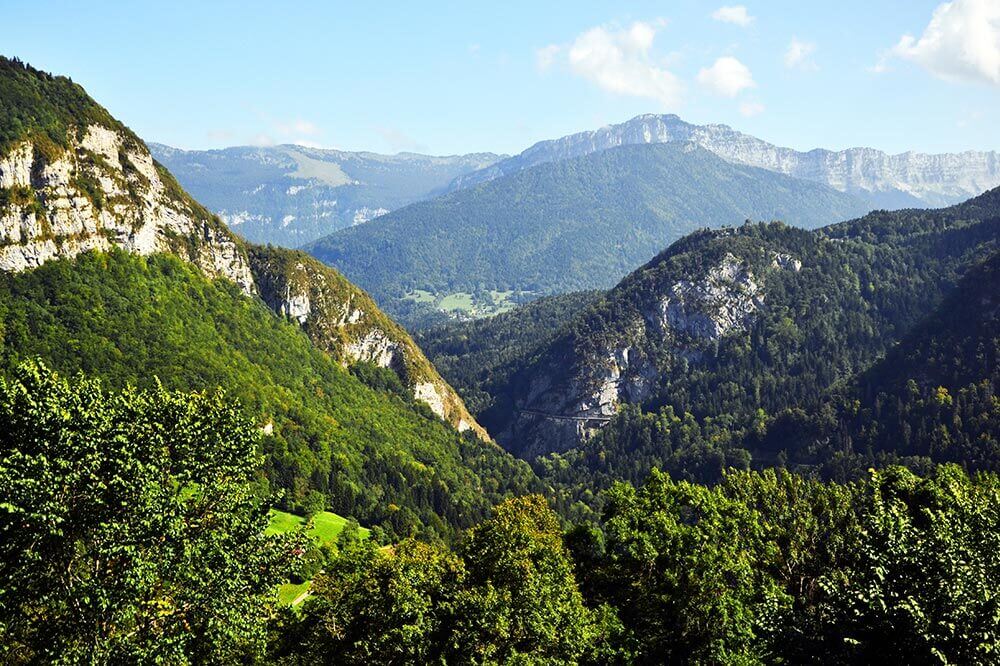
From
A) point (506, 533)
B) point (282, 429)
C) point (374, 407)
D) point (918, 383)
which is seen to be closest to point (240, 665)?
point (506, 533)

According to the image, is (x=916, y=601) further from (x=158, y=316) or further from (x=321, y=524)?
(x=158, y=316)

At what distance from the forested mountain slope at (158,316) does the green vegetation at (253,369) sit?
0.36 m

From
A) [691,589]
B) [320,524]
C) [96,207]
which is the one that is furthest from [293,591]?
[96,207]

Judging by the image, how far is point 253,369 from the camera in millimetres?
159875

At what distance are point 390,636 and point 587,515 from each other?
15064 centimetres

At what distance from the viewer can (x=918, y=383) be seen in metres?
196

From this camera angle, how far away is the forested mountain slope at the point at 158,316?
13112cm

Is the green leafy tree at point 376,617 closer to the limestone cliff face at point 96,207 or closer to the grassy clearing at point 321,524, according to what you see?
the grassy clearing at point 321,524

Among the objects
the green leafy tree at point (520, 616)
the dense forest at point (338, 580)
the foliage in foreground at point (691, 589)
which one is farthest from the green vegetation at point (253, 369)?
the green leafy tree at point (520, 616)

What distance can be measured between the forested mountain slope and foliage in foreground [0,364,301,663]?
89.7m

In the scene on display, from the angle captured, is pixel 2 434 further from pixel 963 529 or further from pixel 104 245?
pixel 104 245

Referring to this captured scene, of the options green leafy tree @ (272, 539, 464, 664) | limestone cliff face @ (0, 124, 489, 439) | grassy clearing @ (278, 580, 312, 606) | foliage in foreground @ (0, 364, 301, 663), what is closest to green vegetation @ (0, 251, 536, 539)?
limestone cliff face @ (0, 124, 489, 439)

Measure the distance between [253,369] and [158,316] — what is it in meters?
22.8

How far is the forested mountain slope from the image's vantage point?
13112 centimetres
